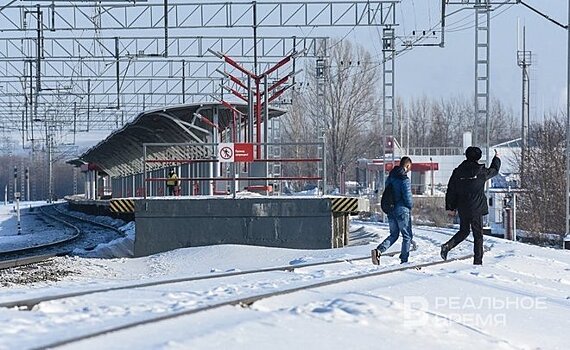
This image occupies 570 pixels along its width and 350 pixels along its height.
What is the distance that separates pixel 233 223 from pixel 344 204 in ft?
7.63

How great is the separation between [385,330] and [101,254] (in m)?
17.2

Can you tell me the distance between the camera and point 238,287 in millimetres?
10969

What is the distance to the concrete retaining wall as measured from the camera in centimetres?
2141

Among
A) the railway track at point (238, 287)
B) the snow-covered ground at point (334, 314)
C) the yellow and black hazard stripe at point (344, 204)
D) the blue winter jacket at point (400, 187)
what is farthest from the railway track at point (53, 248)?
the snow-covered ground at point (334, 314)

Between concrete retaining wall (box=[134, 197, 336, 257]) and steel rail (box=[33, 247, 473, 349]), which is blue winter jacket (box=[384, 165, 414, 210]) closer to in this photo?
steel rail (box=[33, 247, 473, 349])

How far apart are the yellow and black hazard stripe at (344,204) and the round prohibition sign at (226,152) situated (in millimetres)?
2556

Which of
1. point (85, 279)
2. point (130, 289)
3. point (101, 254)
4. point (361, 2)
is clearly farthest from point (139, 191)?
point (130, 289)

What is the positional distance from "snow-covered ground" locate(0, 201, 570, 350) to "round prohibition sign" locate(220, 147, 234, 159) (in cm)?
816

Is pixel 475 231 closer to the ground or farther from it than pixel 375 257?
farther from it

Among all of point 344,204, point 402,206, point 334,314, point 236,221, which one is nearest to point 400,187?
point 402,206

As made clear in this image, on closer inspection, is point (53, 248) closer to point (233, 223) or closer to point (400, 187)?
point (233, 223)

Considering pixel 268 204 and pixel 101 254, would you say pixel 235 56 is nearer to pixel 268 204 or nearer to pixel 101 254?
pixel 101 254

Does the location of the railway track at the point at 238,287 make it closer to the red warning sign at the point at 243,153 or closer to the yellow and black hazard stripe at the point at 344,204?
the yellow and black hazard stripe at the point at 344,204

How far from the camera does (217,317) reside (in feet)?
27.5
